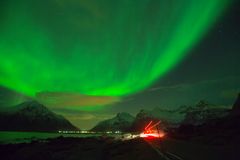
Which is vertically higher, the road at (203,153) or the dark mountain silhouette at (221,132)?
the dark mountain silhouette at (221,132)

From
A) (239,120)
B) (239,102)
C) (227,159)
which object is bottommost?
(227,159)

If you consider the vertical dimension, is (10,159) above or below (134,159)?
above

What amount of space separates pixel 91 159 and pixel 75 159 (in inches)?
180

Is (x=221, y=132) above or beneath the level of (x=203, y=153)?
above

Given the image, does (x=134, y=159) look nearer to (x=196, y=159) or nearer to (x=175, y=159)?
(x=175, y=159)

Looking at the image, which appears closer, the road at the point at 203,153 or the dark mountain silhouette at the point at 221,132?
the road at the point at 203,153

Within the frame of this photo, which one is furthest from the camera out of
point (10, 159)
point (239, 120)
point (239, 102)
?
point (239, 102)

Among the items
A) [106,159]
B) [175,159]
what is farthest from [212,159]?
[106,159]

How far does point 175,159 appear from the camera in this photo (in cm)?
2488

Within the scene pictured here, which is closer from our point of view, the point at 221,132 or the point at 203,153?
the point at 203,153

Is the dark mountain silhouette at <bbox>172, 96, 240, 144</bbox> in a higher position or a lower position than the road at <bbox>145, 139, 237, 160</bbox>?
higher

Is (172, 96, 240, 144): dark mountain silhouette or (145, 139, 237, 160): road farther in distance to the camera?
(172, 96, 240, 144): dark mountain silhouette

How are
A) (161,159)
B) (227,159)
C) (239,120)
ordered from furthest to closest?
1. (239,120)
2. (161,159)
3. (227,159)

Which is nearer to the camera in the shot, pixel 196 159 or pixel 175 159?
pixel 196 159
